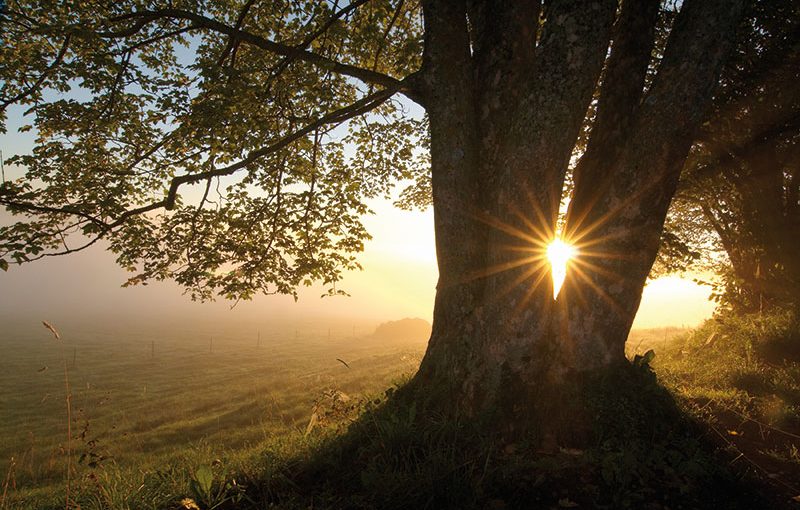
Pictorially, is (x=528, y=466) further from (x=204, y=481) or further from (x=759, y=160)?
(x=759, y=160)

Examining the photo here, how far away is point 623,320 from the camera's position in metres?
5.52

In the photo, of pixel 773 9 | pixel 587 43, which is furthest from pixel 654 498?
pixel 773 9

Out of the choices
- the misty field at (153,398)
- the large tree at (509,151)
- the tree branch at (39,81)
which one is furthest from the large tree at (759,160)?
the tree branch at (39,81)

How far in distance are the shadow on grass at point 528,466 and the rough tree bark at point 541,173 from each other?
Answer: 54cm

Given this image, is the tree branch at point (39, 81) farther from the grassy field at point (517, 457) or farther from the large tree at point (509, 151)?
the grassy field at point (517, 457)

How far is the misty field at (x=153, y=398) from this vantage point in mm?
12703

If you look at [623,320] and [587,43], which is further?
[623,320]

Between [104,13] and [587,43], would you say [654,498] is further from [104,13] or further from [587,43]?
[104,13]

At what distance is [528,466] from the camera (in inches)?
149

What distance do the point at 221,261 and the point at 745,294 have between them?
1545 centimetres

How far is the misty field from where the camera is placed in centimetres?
1270

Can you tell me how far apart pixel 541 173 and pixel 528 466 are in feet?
10.9

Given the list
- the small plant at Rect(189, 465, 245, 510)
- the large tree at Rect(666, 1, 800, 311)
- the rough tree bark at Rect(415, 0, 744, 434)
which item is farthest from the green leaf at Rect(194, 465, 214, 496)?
the large tree at Rect(666, 1, 800, 311)

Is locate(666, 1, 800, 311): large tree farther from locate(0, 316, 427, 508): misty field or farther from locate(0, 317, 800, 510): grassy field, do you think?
locate(0, 316, 427, 508): misty field
